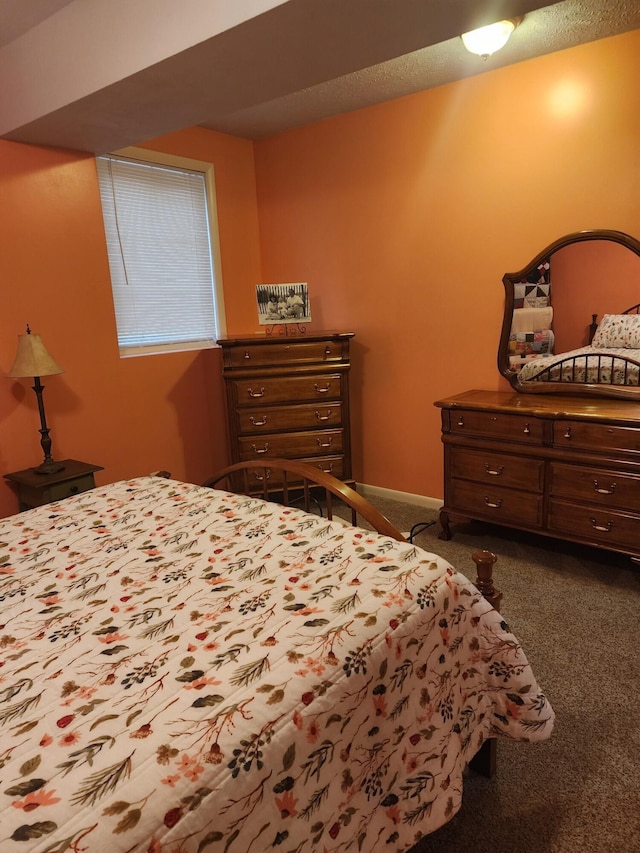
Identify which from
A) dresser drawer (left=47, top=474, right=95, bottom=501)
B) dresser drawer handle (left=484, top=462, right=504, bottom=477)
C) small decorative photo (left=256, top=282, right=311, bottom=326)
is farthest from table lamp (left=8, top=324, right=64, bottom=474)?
dresser drawer handle (left=484, top=462, right=504, bottom=477)

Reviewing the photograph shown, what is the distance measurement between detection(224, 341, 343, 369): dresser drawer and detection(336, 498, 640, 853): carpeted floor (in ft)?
4.88

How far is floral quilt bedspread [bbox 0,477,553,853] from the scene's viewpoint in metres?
0.83

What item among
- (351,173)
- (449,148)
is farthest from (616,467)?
(351,173)

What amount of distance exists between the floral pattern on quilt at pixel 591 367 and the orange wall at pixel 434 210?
0.37 meters

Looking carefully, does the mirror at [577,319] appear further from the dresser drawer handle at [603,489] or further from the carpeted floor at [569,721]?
the carpeted floor at [569,721]

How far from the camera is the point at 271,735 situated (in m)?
0.92

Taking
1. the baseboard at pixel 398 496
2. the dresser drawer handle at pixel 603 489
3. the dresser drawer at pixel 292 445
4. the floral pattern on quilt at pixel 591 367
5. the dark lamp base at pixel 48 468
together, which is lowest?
the baseboard at pixel 398 496

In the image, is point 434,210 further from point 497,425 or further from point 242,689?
point 242,689

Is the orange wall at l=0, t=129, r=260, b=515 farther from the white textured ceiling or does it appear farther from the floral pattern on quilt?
the floral pattern on quilt

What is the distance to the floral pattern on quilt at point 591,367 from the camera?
109 inches

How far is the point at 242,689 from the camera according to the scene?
0.99m

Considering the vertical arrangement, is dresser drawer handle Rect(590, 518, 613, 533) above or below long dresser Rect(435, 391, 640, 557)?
below

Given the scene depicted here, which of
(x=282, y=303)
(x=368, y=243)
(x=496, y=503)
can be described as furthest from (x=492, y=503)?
(x=368, y=243)

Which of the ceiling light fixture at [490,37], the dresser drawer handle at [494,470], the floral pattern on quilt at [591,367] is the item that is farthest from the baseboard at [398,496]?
the ceiling light fixture at [490,37]
